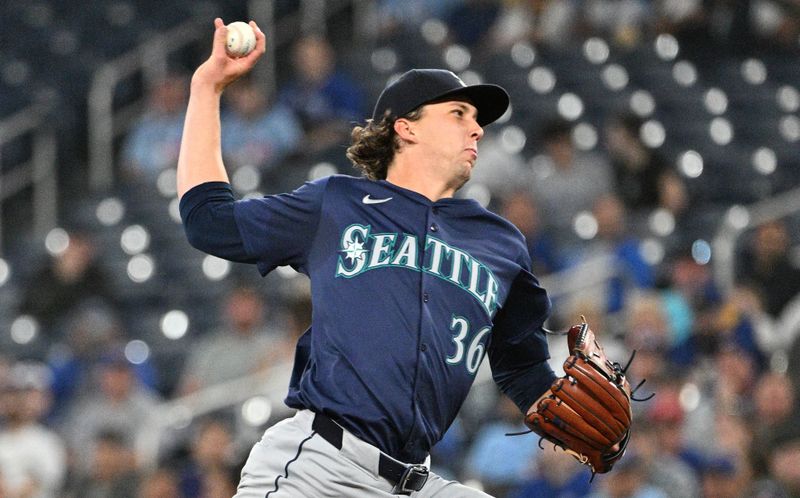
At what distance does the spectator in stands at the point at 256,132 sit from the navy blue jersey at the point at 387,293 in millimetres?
6818

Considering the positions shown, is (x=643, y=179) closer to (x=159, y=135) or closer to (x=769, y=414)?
(x=769, y=414)

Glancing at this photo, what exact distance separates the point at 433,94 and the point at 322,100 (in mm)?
6871

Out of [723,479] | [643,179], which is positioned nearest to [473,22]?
[643,179]

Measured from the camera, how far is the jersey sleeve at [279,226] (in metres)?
3.88

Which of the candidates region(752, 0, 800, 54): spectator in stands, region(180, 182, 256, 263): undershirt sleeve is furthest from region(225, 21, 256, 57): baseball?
region(752, 0, 800, 54): spectator in stands

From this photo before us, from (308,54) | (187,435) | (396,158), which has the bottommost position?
(187,435)

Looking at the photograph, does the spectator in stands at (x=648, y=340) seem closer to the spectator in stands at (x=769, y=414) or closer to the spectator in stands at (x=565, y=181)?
the spectator in stands at (x=769, y=414)

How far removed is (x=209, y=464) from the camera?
7.42 metres

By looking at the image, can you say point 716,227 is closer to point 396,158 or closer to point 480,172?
point 480,172

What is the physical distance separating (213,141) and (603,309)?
465 cm

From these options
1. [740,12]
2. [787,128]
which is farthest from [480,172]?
[740,12]

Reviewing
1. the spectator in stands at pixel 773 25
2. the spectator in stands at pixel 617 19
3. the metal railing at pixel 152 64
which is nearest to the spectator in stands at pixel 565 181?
the spectator in stands at pixel 617 19

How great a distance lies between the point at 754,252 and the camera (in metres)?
8.53

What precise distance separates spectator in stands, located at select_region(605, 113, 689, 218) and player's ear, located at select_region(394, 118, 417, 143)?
5255mm
